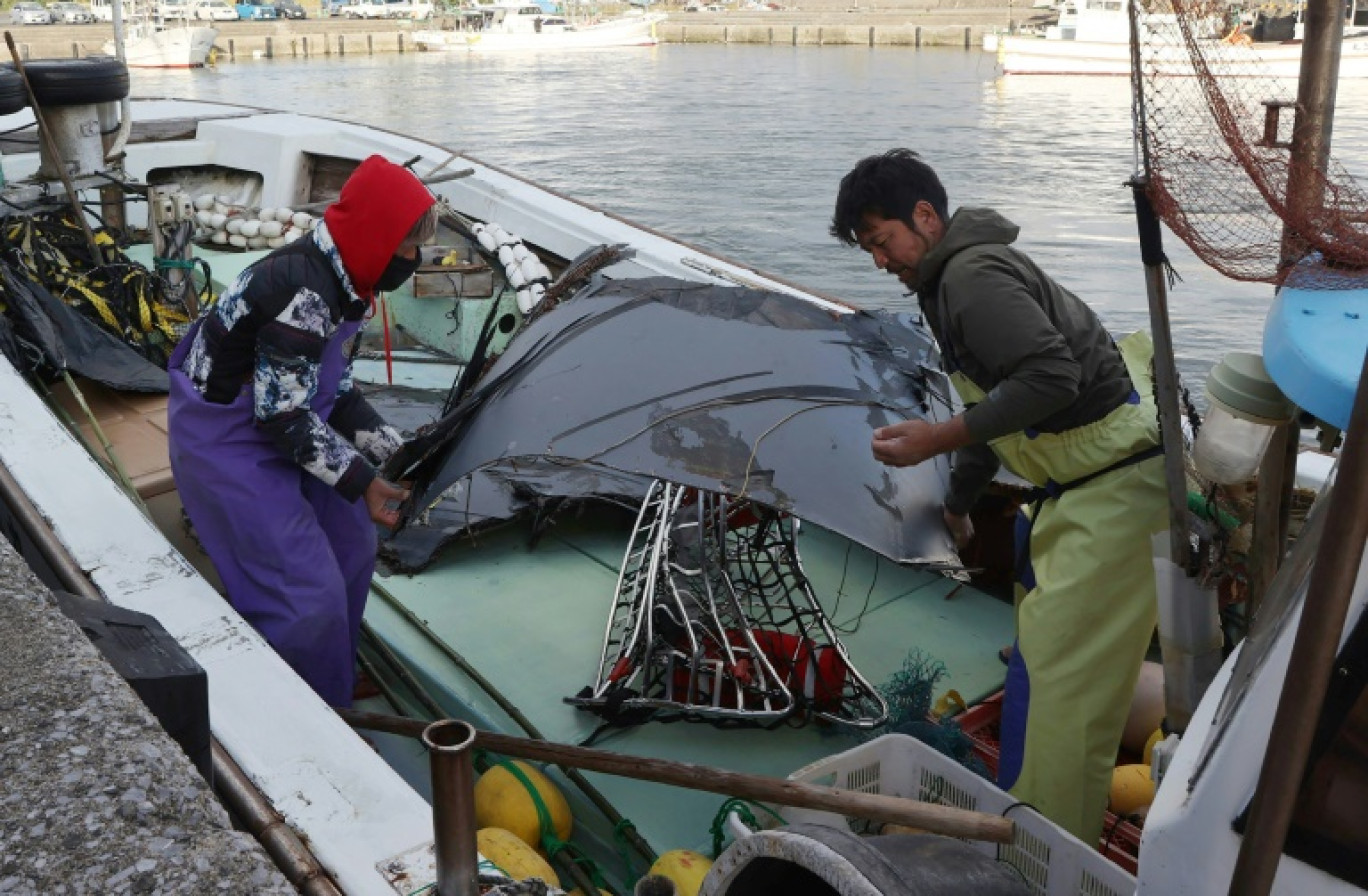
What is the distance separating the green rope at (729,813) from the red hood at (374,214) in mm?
1537

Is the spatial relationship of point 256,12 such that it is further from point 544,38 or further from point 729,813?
point 729,813

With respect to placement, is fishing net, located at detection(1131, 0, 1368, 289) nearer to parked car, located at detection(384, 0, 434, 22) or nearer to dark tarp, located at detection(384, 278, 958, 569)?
dark tarp, located at detection(384, 278, 958, 569)

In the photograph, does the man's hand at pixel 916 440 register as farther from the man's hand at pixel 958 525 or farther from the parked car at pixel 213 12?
the parked car at pixel 213 12

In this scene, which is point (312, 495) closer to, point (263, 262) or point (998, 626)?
point (263, 262)

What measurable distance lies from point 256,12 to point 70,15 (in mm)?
7912

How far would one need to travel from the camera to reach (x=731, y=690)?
3.51m

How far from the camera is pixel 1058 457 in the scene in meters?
2.85

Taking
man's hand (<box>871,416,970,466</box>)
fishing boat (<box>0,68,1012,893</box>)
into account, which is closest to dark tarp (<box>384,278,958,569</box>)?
fishing boat (<box>0,68,1012,893</box>)

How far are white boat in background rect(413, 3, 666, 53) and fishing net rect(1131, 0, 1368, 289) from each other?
51.0 m

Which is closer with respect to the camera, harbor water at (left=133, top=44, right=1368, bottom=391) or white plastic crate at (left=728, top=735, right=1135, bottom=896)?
white plastic crate at (left=728, top=735, right=1135, bottom=896)

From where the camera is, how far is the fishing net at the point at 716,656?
11.2 ft

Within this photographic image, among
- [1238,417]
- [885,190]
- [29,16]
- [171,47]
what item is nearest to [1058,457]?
[1238,417]

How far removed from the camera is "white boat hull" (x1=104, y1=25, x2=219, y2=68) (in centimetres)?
4153

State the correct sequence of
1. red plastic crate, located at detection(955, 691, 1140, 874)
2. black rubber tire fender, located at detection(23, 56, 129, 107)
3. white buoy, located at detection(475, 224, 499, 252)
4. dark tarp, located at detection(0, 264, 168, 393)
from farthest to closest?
white buoy, located at detection(475, 224, 499, 252) → black rubber tire fender, located at detection(23, 56, 129, 107) → dark tarp, located at detection(0, 264, 168, 393) → red plastic crate, located at detection(955, 691, 1140, 874)
